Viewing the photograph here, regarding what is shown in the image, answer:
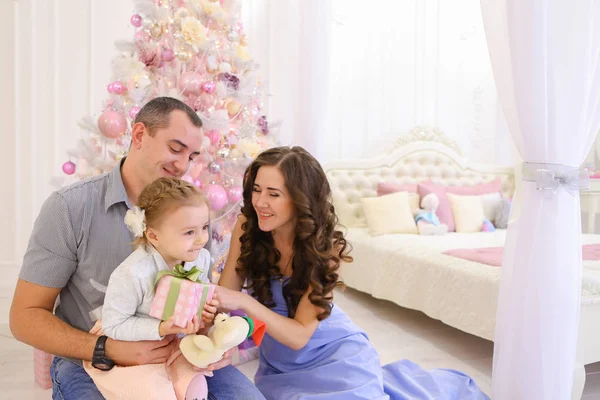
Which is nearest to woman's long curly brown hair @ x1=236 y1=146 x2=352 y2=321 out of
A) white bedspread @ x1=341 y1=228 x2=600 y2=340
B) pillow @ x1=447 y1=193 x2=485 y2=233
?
white bedspread @ x1=341 y1=228 x2=600 y2=340

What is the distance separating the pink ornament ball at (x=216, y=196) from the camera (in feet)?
10.2

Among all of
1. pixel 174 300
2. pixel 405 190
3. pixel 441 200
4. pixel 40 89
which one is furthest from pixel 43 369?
pixel 441 200

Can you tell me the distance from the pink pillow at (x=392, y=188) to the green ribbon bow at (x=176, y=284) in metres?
3.73

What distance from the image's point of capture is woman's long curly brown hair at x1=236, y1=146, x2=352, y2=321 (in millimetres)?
1916

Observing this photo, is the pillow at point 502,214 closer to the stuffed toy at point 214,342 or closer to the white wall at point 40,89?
the white wall at point 40,89

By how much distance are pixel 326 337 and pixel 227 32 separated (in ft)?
7.13

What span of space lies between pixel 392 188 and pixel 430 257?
148 centimetres

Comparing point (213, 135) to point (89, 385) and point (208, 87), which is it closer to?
point (208, 87)

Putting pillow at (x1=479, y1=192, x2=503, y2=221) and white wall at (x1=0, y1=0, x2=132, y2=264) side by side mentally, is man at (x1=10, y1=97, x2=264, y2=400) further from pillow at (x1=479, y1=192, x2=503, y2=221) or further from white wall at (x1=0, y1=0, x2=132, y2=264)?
pillow at (x1=479, y1=192, x2=503, y2=221)

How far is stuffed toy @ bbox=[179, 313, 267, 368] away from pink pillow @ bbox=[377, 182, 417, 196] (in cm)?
378

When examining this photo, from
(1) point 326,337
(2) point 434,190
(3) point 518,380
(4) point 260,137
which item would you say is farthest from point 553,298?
(2) point 434,190

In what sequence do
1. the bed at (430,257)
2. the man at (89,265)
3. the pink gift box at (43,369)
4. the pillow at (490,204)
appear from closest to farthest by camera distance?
the man at (89,265)
the pink gift box at (43,369)
the bed at (430,257)
the pillow at (490,204)

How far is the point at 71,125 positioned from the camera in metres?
4.83

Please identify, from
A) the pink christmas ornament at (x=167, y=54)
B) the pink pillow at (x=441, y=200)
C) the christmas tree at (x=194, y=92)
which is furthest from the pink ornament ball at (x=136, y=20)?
the pink pillow at (x=441, y=200)
